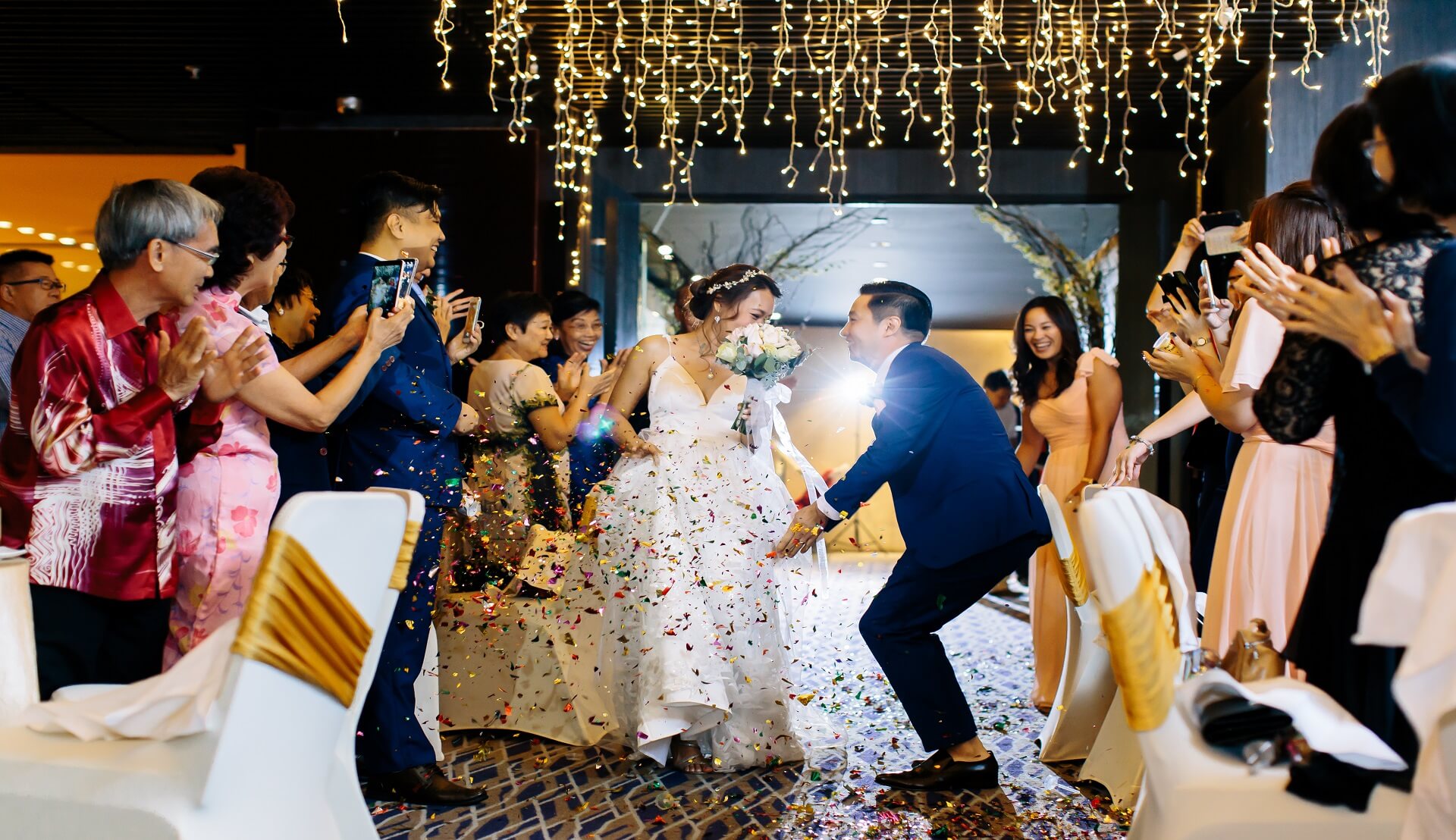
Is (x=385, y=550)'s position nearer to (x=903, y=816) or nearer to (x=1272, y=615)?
(x=903, y=816)

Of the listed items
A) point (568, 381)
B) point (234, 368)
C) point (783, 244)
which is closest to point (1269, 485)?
point (234, 368)

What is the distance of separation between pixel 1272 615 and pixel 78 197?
904 cm

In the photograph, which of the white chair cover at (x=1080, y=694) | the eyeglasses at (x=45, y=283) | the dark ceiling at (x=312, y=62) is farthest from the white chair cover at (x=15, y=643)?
the dark ceiling at (x=312, y=62)

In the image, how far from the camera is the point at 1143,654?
1.62 meters

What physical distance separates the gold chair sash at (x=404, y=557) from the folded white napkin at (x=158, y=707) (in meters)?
0.27

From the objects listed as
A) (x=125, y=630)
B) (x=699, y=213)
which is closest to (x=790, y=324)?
(x=699, y=213)

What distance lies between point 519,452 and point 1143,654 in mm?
3250

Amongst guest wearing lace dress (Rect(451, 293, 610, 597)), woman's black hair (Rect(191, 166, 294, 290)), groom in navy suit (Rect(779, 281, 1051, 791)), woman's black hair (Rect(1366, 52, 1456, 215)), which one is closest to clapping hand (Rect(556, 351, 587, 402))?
guest wearing lace dress (Rect(451, 293, 610, 597))

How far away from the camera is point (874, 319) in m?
3.53

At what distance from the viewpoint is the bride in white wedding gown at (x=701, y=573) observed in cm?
331

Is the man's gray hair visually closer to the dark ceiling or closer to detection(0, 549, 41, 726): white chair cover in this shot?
detection(0, 549, 41, 726): white chair cover

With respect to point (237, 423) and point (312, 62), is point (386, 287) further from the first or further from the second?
point (312, 62)

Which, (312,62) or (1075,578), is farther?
(312,62)

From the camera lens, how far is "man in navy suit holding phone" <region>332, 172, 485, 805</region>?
9.71ft
